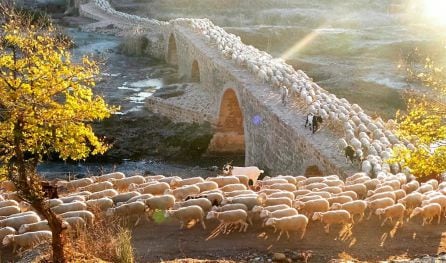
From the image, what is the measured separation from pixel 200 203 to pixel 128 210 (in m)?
1.49

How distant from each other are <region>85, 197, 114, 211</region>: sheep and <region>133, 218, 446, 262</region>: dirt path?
851 millimetres

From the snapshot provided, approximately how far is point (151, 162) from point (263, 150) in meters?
6.55

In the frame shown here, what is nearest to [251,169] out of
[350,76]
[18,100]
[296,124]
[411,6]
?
[296,124]

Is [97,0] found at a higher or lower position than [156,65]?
higher

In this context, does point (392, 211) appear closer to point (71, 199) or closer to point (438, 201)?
point (438, 201)

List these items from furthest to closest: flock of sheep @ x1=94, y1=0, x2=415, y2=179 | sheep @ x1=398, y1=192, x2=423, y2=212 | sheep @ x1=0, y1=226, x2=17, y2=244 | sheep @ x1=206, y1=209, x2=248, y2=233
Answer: flock of sheep @ x1=94, y1=0, x2=415, y2=179
sheep @ x1=398, y1=192, x2=423, y2=212
sheep @ x1=206, y1=209, x2=248, y2=233
sheep @ x1=0, y1=226, x2=17, y2=244

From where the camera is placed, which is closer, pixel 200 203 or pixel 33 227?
pixel 33 227

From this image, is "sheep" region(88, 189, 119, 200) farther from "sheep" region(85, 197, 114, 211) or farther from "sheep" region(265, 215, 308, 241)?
"sheep" region(265, 215, 308, 241)

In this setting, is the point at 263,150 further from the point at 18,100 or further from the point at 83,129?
the point at 18,100

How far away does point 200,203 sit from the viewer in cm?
1154

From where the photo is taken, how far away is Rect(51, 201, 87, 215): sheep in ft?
37.0

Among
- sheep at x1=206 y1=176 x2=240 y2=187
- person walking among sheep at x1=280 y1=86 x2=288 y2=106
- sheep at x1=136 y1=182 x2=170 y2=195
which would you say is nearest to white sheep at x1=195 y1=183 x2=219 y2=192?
sheep at x1=206 y1=176 x2=240 y2=187

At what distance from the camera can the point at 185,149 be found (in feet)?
87.3

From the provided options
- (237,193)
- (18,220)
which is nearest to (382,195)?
(237,193)
